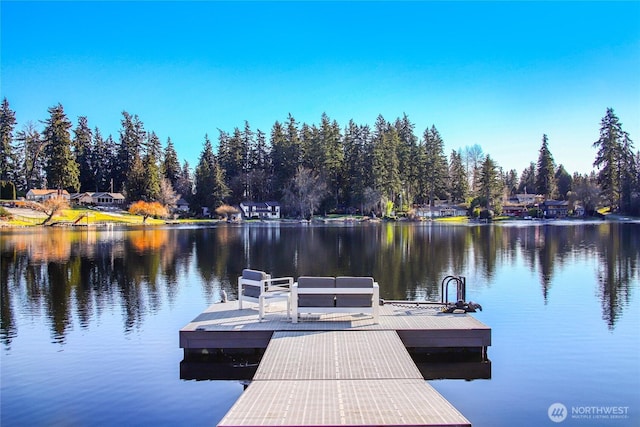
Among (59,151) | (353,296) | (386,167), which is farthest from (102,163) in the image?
(353,296)

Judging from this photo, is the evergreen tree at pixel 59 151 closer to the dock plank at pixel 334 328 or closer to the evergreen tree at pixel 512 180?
the dock plank at pixel 334 328

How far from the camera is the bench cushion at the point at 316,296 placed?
41.1ft

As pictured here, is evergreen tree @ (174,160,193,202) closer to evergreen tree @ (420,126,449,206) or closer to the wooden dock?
evergreen tree @ (420,126,449,206)

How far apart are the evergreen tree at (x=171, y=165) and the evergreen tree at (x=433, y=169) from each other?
5692cm

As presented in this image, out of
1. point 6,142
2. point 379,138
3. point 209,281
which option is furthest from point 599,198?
point 6,142

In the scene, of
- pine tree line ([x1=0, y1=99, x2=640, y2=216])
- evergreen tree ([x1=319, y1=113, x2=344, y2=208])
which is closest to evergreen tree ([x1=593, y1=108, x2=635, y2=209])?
pine tree line ([x1=0, y1=99, x2=640, y2=216])

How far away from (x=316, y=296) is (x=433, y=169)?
10950 cm

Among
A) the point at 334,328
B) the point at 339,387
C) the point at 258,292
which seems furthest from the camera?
the point at 258,292

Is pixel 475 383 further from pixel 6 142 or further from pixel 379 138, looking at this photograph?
pixel 6 142

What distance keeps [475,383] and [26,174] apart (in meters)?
120

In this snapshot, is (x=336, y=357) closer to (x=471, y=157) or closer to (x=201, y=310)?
(x=201, y=310)

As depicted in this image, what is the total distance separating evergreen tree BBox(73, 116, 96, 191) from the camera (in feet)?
373

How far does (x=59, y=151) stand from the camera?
3723 inches

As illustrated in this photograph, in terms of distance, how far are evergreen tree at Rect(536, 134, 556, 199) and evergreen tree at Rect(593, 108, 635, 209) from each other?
10.3m
